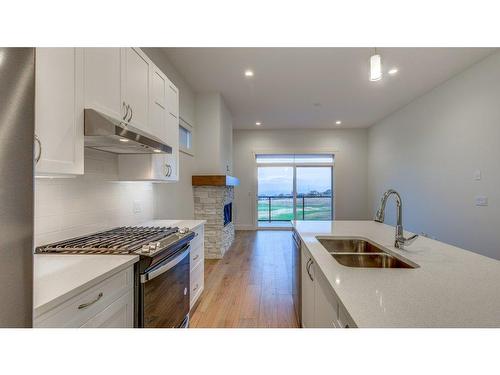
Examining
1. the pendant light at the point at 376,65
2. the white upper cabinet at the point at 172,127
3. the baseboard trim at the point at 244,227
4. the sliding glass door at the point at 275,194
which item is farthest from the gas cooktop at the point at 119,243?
the sliding glass door at the point at 275,194

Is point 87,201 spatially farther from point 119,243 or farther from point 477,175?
point 477,175

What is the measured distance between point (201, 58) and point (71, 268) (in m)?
2.94

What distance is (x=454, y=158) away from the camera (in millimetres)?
3600

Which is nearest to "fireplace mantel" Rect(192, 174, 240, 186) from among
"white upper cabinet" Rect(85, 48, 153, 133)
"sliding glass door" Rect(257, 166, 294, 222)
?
"white upper cabinet" Rect(85, 48, 153, 133)

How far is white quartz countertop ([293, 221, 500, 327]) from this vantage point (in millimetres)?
668

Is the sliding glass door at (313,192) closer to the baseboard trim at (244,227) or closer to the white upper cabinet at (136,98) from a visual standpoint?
the baseboard trim at (244,227)

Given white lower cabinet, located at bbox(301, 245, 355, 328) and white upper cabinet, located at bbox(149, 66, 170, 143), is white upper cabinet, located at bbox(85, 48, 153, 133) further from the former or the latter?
white lower cabinet, located at bbox(301, 245, 355, 328)

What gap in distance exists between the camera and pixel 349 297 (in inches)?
31.5

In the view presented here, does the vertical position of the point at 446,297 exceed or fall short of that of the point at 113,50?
it falls short

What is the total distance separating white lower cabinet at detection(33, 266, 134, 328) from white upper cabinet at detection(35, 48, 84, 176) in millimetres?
582

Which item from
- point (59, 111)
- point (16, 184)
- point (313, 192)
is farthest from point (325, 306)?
point (313, 192)

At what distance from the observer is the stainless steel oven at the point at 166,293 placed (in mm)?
1351
